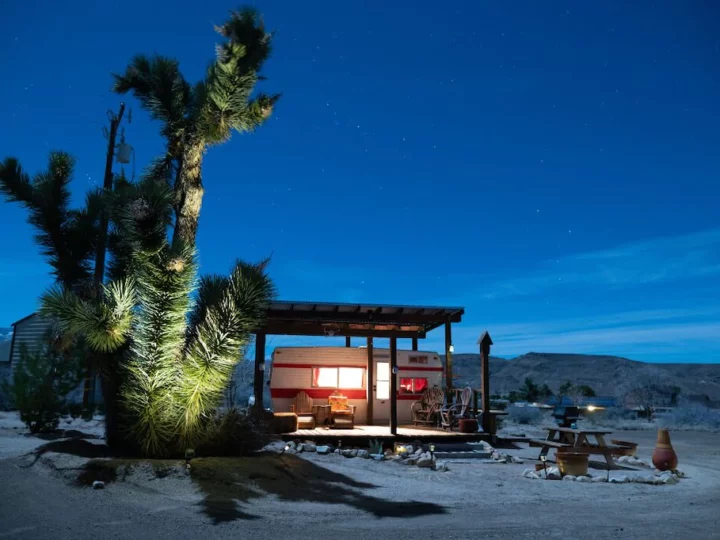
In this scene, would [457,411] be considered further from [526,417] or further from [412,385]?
[526,417]

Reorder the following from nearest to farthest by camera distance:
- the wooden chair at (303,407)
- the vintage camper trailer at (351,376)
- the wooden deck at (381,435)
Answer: the wooden deck at (381,435), the wooden chair at (303,407), the vintage camper trailer at (351,376)

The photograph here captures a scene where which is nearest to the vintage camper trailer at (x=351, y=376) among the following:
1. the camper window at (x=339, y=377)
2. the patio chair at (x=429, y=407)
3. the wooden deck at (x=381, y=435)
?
the camper window at (x=339, y=377)

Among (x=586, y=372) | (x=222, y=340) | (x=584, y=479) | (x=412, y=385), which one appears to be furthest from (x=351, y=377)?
(x=586, y=372)

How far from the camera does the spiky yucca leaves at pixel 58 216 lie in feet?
29.4

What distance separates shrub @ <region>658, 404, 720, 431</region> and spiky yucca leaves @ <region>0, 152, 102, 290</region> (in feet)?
82.9

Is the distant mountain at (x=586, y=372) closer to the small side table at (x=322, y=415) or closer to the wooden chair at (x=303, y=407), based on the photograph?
the wooden chair at (x=303, y=407)

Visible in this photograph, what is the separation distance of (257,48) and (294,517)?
6.43 metres

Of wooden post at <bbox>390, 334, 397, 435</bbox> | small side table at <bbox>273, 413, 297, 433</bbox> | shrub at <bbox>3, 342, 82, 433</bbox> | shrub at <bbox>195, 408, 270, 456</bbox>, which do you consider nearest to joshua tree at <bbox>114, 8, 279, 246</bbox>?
shrub at <bbox>195, 408, 270, 456</bbox>

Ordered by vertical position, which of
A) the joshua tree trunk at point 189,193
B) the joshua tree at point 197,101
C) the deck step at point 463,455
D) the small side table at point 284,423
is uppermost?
the joshua tree at point 197,101

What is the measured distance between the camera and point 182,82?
939 cm

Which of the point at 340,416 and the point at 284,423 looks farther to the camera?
the point at 340,416

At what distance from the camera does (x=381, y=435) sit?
46.1 feet

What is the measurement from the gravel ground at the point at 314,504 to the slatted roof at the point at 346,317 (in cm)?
573

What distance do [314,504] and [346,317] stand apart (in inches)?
334
